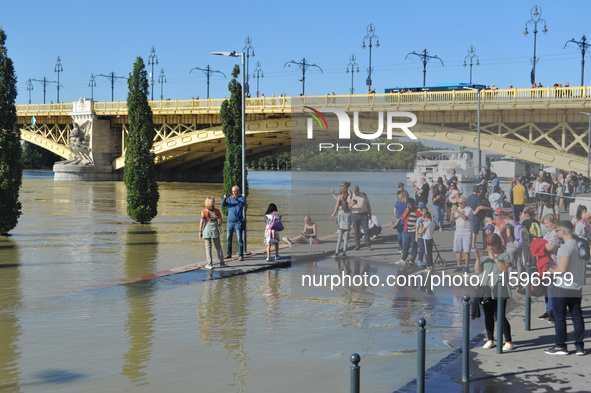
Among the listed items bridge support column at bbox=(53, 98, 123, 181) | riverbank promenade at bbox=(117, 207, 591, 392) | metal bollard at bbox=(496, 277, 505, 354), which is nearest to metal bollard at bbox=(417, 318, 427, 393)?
riverbank promenade at bbox=(117, 207, 591, 392)

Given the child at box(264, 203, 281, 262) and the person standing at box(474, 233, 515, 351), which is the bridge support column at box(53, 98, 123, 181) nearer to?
the child at box(264, 203, 281, 262)

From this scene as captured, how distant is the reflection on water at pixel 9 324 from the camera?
7.59m

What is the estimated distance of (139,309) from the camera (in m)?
11.1

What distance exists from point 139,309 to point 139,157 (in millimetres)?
17155

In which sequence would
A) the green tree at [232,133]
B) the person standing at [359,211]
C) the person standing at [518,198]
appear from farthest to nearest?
the green tree at [232,133] < the person standing at [359,211] < the person standing at [518,198]

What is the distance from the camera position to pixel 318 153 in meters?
12.6

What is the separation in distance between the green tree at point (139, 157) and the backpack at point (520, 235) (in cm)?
1765

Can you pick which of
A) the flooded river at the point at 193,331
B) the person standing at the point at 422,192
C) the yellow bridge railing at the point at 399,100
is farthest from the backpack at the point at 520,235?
the yellow bridge railing at the point at 399,100

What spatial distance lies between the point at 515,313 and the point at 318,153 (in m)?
4.37

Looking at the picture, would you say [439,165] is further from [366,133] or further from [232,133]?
[232,133]

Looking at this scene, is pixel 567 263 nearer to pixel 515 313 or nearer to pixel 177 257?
pixel 515 313

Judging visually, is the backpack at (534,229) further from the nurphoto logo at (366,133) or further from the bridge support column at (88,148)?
the bridge support column at (88,148)

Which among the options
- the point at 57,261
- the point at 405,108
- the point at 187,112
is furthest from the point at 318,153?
the point at 187,112

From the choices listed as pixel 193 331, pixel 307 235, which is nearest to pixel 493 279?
pixel 193 331
